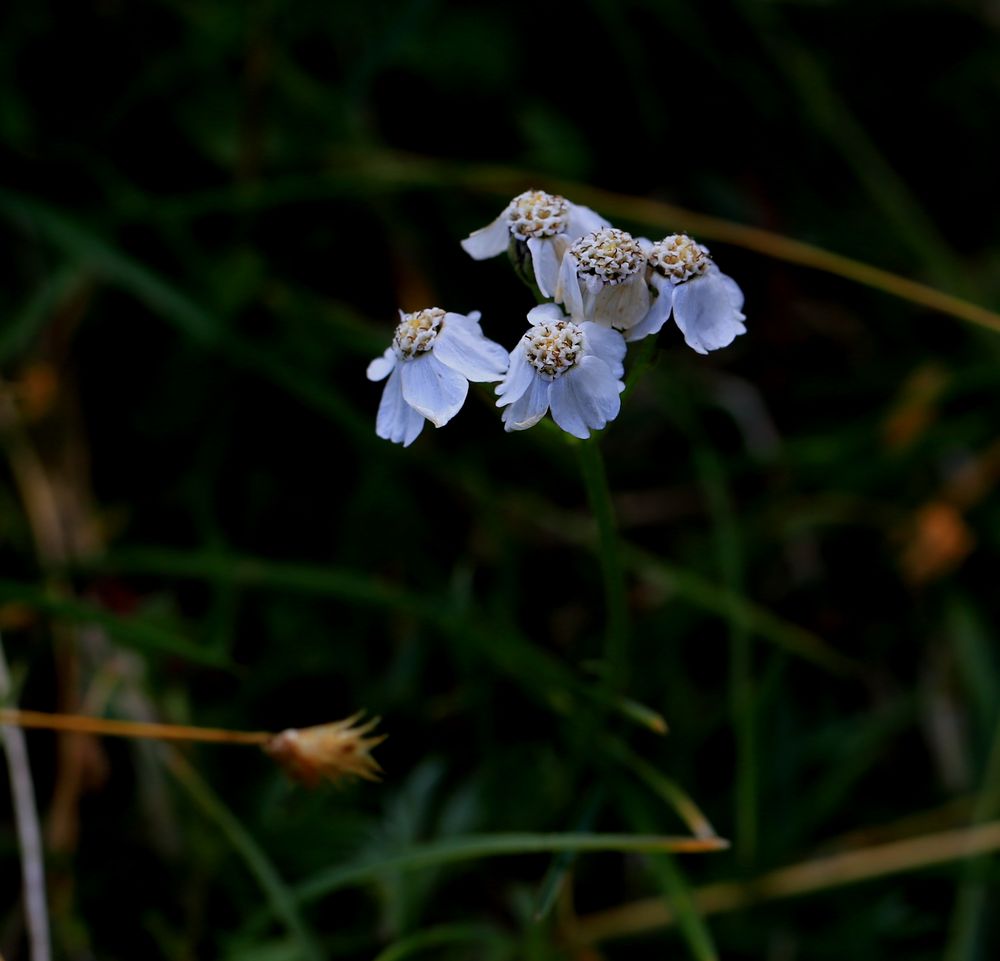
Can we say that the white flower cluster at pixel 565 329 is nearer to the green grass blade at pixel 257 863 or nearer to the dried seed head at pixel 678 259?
the dried seed head at pixel 678 259

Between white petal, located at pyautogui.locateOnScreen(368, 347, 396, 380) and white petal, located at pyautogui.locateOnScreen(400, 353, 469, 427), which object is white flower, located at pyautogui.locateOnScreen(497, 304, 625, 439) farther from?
white petal, located at pyautogui.locateOnScreen(368, 347, 396, 380)

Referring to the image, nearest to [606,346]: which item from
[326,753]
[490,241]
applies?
[490,241]

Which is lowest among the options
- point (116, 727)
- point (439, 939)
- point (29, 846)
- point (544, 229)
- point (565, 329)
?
point (439, 939)

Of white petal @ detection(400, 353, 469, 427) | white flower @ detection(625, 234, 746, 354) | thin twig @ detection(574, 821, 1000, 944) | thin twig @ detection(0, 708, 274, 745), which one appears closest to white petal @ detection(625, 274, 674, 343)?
white flower @ detection(625, 234, 746, 354)

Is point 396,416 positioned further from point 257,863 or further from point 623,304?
point 257,863

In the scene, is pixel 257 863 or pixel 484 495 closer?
pixel 257 863

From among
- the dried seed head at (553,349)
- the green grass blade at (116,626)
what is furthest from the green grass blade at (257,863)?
the dried seed head at (553,349)
